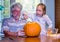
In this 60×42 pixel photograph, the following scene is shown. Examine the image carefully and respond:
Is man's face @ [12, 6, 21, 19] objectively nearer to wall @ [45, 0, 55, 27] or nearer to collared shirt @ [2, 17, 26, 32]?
collared shirt @ [2, 17, 26, 32]

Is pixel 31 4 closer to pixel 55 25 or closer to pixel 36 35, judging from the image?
pixel 55 25

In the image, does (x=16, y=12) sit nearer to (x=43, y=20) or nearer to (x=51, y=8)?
(x=43, y=20)

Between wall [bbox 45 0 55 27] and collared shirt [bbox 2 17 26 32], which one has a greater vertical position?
wall [bbox 45 0 55 27]

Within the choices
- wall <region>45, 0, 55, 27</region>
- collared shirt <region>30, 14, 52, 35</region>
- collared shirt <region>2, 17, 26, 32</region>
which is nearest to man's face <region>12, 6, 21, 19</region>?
collared shirt <region>2, 17, 26, 32</region>

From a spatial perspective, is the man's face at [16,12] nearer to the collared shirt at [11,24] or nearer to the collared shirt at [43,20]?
the collared shirt at [11,24]

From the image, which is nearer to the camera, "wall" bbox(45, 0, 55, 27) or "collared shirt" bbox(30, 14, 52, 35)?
→ "collared shirt" bbox(30, 14, 52, 35)

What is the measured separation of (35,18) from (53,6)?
49 centimetres

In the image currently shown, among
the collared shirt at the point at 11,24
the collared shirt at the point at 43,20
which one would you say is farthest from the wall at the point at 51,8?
the collared shirt at the point at 11,24

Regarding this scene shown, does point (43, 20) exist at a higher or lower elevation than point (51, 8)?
lower

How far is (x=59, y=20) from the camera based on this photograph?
8.13 ft

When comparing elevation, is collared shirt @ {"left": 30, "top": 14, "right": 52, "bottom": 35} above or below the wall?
below

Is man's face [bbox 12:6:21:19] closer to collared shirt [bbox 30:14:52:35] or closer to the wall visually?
collared shirt [bbox 30:14:52:35]

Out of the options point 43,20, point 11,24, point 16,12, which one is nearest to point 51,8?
point 43,20

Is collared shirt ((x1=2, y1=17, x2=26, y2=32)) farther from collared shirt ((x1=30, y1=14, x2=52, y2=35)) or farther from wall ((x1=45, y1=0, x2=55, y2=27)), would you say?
wall ((x1=45, y1=0, x2=55, y2=27))
